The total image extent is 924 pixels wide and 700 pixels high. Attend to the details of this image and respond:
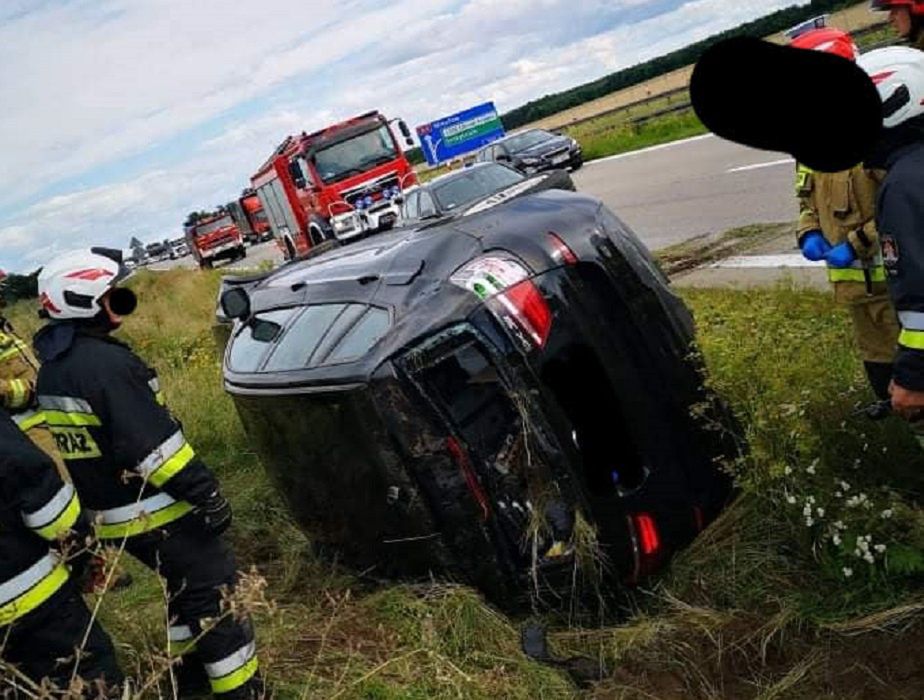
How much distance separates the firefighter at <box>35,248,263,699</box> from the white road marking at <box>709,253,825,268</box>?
5721 millimetres

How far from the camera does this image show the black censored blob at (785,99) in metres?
1.67

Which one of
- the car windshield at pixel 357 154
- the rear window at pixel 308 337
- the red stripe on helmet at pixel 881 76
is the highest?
the car windshield at pixel 357 154

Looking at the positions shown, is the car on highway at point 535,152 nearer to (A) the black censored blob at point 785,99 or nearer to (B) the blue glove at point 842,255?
(B) the blue glove at point 842,255

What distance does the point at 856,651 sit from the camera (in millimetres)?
2787

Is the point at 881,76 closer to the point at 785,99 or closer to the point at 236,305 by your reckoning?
the point at 785,99

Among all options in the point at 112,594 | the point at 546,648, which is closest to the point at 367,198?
the point at 112,594

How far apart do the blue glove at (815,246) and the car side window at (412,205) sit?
8.66 metres

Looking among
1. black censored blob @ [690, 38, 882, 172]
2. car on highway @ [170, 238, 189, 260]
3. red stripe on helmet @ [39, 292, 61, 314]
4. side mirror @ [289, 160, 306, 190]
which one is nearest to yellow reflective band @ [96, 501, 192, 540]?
red stripe on helmet @ [39, 292, 61, 314]

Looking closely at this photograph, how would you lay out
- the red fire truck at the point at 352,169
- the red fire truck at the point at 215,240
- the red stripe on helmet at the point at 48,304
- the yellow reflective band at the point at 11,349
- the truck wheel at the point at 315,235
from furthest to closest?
the red fire truck at the point at 215,240 → the truck wheel at the point at 315,235 → the red fire truck at the point at 352,169 → the yellow reflective band at the point at 11,349 → the red stripe on helmet at the point at 48,304

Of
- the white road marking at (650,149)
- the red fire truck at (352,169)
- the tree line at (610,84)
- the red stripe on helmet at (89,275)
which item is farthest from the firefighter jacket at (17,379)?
the tree line at (610,84)

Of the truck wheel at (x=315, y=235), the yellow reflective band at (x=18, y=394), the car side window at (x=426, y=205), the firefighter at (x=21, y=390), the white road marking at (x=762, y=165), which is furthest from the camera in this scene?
the truck wheel at (x=315, y=235)

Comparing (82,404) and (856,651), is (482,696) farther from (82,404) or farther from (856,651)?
(82,404)

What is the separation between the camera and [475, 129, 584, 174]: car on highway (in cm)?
2173

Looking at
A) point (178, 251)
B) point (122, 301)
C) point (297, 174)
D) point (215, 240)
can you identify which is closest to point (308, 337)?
point (122, 301)
